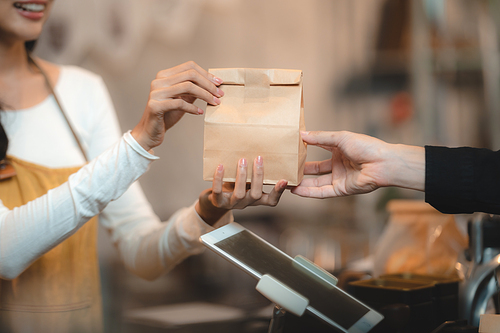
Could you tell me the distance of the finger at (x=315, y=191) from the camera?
86cm

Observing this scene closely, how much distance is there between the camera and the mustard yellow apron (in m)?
0.98

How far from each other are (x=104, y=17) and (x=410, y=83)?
1.68m

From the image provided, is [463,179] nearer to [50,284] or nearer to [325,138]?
[325,138]

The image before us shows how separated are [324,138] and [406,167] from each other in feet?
0.55

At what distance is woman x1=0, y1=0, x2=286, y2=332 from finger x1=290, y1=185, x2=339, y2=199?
7 cm

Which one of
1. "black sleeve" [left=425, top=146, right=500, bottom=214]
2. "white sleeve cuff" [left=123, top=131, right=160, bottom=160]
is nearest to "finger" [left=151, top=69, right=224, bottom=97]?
"white sleeve cuff" [left=123, top=131, right=160, bottom=160]

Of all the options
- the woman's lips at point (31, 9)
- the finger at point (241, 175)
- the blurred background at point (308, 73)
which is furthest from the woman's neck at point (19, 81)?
the blurred background at point (308, 73)

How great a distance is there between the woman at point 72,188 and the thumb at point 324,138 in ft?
0.37

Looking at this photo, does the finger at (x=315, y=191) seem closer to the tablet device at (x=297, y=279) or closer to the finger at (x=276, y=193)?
the finger at (x=276, y=193)

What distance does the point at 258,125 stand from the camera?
2.42 ft

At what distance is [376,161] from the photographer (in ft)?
2.58

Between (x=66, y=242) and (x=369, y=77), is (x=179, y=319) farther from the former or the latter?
(x=369, y=77)

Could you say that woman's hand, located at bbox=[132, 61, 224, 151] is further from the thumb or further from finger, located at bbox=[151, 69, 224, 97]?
the thumb

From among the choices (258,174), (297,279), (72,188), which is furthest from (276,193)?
(72,188)
